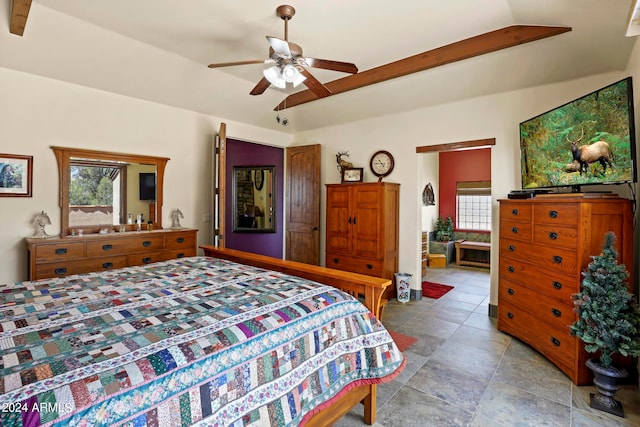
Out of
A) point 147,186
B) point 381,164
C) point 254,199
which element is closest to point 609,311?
point 381,164

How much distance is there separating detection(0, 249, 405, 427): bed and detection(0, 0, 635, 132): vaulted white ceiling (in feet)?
7.40

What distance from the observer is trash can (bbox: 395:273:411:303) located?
14.0ft

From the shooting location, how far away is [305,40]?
10.2ft

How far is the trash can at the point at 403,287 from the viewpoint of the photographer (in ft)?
14.0

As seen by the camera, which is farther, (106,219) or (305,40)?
(106,219)

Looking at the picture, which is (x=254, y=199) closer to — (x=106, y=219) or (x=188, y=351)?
(x=106, y=219)

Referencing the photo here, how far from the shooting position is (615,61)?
2748mm

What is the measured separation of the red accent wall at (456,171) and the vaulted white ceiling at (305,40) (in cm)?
347

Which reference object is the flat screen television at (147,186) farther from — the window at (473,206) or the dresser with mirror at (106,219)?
the window at (473,206)

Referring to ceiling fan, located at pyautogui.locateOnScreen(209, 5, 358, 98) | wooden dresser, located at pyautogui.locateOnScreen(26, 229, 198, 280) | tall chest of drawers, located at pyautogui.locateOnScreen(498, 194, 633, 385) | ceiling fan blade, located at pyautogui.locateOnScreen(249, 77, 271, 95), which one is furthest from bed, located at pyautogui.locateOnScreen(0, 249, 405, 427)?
ceiling fan blade, located at pyautogui.locateOnScreen(249, 77, 271, 95)

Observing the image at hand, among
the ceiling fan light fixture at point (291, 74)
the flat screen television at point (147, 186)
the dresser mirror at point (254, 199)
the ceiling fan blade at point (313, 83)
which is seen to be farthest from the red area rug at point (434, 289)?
the flat screen television at point (147, 186)

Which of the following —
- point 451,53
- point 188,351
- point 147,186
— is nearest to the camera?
point 188,351

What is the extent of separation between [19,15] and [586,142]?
4624mm

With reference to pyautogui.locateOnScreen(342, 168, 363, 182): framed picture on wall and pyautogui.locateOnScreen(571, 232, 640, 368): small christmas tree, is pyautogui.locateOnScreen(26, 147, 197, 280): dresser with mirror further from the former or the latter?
pyautogui.locateOnScreen(571, 232, 640, 368): small christmas tree
